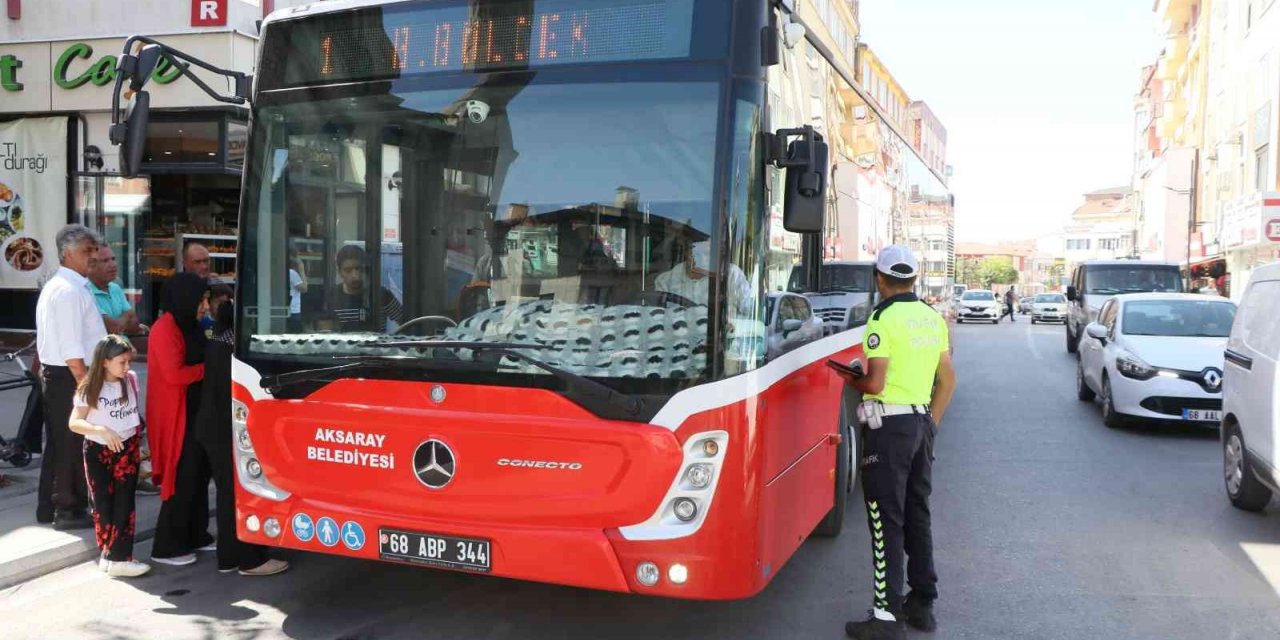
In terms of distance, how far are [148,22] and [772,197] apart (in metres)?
13.2

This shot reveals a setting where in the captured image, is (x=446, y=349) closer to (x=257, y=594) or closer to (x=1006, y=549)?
(x=257, y=594)

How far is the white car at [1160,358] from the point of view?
1096 centimetres

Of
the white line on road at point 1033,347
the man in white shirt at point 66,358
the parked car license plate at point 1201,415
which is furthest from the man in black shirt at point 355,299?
the white line on road at point 1033,347

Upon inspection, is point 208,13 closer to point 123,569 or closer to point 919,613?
point 123,569

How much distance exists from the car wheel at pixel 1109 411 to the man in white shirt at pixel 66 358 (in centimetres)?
996

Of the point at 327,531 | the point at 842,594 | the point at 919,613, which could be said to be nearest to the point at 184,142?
the point at 327,531

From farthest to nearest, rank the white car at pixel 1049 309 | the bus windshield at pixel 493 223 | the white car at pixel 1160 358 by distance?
the white car at pixel 1049 309 → the white car at pixel 1160 358 → the bus windshield at pixel 493 223

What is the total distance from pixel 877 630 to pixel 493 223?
250 centimetres

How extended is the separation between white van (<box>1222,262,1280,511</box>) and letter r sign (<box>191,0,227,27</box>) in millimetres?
12546

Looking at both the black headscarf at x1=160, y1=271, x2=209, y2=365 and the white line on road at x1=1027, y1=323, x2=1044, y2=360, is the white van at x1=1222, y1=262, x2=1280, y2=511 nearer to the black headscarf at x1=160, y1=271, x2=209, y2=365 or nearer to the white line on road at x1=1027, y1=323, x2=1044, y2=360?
the black headscarf at x1=160, y1=271, x2=209, y2=365

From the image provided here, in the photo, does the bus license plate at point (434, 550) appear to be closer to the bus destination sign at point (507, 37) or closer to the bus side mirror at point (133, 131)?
the bus destination sign at point (507, 37)

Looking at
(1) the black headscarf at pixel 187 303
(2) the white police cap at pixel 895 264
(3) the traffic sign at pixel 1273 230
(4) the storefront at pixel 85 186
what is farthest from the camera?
(3) the traffic sign at pixel 1273 230

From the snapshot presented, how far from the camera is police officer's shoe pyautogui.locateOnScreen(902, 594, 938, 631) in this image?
16.8 ft

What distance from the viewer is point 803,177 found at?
4.38 metres
